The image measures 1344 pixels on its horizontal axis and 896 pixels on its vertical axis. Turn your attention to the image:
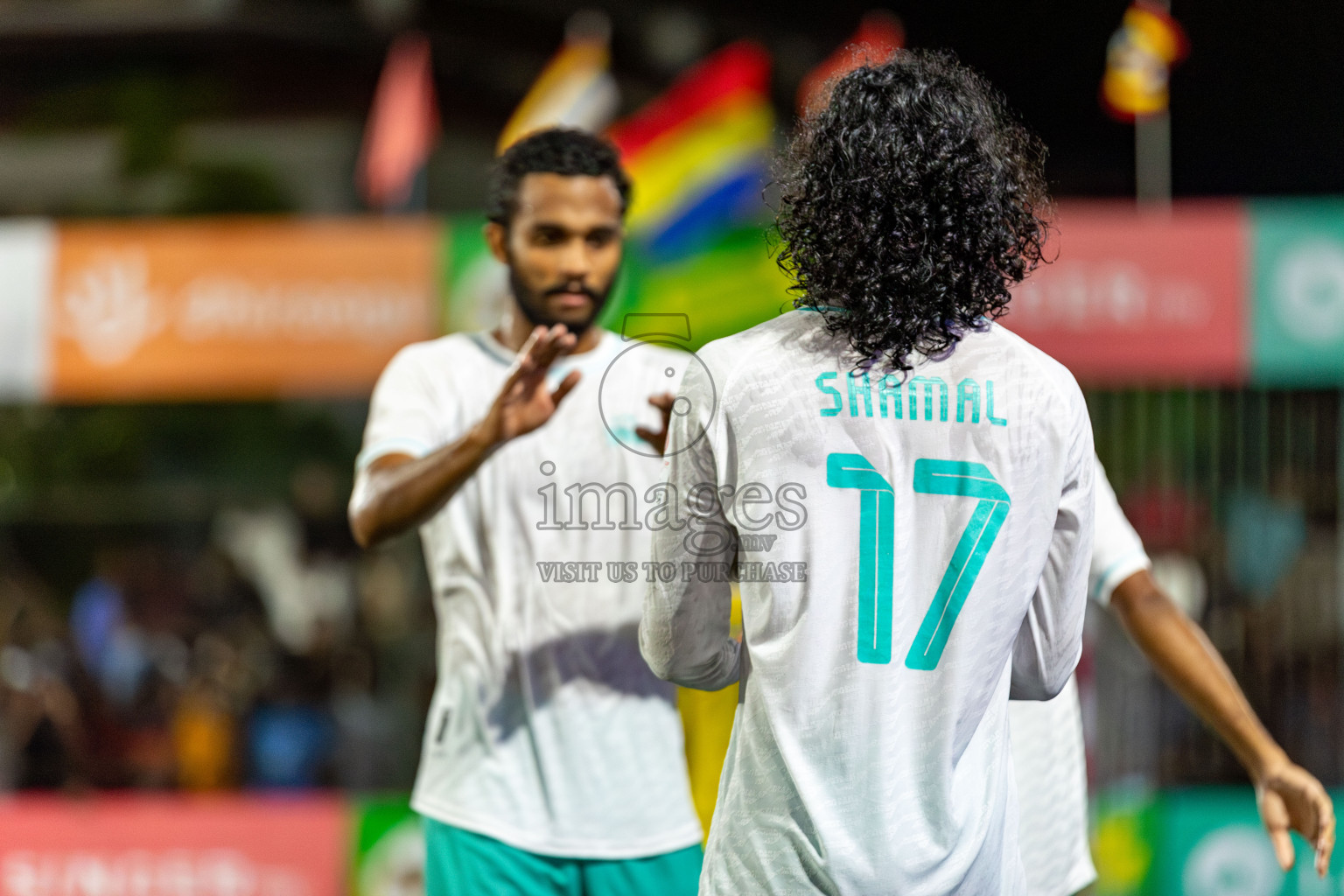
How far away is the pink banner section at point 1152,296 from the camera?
15.1 feet

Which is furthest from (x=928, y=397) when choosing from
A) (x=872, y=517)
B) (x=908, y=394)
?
(x=872, y=517)

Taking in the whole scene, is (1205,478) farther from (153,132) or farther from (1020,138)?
(153,132)

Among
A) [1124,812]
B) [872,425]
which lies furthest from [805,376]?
[1124,812]

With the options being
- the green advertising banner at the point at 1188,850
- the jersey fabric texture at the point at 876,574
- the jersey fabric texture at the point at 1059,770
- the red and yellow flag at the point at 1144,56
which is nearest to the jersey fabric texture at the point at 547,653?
the jersey fabric texture at the point at 1059,770

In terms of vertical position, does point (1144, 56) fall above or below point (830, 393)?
above

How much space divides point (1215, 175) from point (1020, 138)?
5096 millimetres

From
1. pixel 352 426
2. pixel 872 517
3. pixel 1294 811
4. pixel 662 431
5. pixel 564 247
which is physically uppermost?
pixel 564 247

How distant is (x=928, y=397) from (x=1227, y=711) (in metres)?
0.96

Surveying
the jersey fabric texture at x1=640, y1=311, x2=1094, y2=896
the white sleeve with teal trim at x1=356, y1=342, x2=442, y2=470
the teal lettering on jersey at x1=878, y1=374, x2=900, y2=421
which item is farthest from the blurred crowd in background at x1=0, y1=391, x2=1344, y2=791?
the teal lettering on jersey at x1=878, y1=374, x2=900, y2=421

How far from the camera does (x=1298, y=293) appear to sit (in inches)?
180

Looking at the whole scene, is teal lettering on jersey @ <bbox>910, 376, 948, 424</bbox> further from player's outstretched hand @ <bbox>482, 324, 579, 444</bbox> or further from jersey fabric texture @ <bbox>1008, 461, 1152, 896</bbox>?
jersey fabric texture @ <bbox>1008, 461, 1152, 896</bbox>

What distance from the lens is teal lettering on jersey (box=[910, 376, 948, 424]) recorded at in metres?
1.32

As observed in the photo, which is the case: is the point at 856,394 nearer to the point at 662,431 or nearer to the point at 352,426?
the point at 662,431

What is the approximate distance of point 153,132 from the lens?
25.8ft
